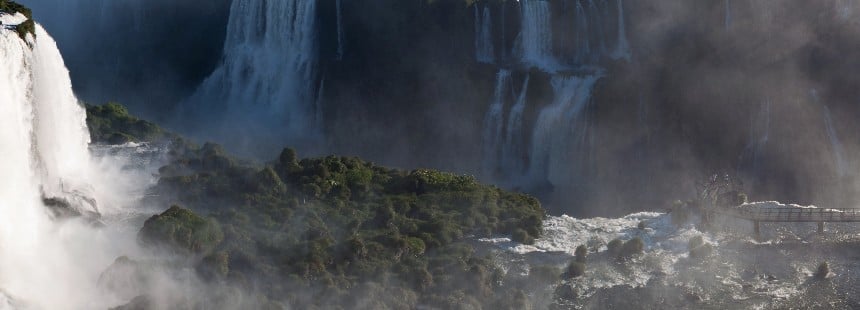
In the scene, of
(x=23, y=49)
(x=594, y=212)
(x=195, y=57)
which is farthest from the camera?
(x=195, y=57)

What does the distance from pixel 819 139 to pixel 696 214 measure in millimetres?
15549

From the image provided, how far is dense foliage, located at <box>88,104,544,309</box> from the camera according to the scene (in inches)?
1134

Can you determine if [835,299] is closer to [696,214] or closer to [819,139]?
[696,214]

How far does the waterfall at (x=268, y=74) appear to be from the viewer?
61.6m

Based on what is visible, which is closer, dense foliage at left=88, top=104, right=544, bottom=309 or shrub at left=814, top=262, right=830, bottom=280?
dense foliage at left=88, top=104, right=544, bottom=309

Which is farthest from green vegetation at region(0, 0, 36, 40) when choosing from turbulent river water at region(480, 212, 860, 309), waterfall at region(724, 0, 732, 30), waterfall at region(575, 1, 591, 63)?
waterfall at region(724, 0, 732, 30)

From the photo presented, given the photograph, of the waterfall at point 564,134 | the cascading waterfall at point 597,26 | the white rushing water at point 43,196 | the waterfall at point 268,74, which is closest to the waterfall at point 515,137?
the waterfall at point 564,134

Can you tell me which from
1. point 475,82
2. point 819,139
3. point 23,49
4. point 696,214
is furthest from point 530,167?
point 23,49

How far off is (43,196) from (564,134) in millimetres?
27725

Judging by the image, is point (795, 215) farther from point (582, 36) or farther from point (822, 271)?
point (582, 36)

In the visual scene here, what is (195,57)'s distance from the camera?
7088cm

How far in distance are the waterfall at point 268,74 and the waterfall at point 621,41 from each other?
17.6 meters

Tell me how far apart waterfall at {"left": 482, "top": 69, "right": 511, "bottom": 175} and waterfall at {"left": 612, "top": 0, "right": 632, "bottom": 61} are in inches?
217

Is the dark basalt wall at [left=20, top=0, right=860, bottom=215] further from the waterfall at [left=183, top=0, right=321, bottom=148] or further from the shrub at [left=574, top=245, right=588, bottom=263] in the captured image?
the shrub at [left=574, top=245, right=588, bottom=263]
